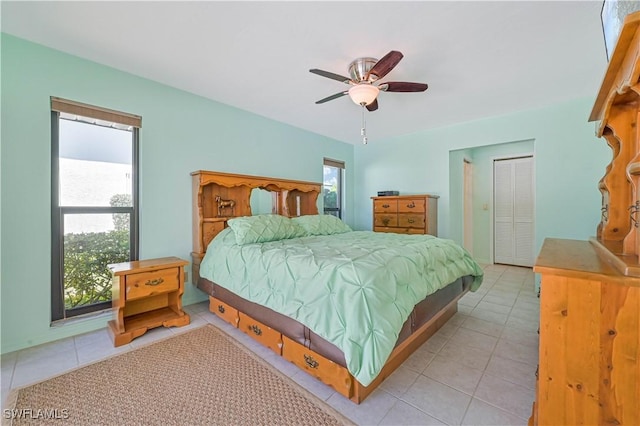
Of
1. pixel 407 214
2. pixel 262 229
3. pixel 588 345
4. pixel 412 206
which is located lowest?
pixel 588 345

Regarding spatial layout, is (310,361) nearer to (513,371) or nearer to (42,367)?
(513,371)

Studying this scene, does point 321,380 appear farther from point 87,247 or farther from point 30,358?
point 87,247

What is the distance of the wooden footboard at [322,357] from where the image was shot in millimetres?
1498

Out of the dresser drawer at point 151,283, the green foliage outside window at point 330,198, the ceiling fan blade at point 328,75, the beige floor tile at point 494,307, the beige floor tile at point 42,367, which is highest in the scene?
the ceiling fan blade at point 328,75

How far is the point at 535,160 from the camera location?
138 inches

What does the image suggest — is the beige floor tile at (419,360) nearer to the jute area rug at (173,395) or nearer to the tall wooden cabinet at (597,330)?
the jute area rug at (173,395)

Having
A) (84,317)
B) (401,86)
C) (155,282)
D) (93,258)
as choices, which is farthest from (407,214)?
(84,317)

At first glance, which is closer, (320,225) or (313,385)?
(313,385)

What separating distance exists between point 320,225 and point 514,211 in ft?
12.8

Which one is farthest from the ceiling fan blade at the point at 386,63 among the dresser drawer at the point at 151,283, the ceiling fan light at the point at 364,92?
the dresser drawer at the point at 151,283

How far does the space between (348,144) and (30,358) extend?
16.5 ft

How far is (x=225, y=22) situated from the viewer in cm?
185

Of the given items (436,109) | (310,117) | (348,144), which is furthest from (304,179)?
(436,109)

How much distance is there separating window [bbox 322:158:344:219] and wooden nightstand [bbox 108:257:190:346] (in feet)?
9.76
